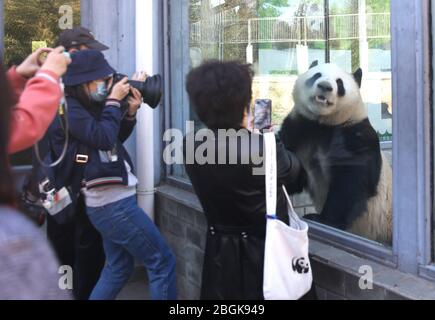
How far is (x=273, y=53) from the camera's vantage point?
374cm

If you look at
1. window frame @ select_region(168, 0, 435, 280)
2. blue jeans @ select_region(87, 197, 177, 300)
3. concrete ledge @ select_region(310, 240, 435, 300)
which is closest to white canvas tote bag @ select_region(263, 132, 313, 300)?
concrete ledge @ select_region(310, 240, 435, 300)

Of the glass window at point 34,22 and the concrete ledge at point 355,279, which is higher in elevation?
the glass window at point 34,22

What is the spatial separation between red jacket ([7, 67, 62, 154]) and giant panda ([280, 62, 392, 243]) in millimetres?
1483

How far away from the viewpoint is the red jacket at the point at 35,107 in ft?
5.30

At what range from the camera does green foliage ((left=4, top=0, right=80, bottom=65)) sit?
Result: 14.6 feet

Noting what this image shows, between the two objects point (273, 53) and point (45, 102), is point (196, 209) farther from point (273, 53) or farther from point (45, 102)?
point (45, 102)

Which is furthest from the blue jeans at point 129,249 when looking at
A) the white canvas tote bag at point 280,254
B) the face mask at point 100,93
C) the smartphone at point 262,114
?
the white canvas tote bag at point 280,254

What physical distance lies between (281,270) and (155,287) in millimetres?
1112

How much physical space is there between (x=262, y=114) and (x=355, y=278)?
1115 mm

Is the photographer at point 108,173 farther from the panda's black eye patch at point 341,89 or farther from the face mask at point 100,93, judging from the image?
the panda's black eye patch at point 341,89

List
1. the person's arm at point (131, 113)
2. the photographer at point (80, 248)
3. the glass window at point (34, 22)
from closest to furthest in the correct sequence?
the person's arm at point (131, 113) → the photographer at point (80, 248) → the glass window at point (34, 22)

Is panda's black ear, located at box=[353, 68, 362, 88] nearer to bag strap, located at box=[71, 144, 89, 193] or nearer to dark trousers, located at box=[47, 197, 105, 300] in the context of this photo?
bag strap, located at box=[71, 144, 89, 193]

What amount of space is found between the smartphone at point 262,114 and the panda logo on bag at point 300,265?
2.78 ft
